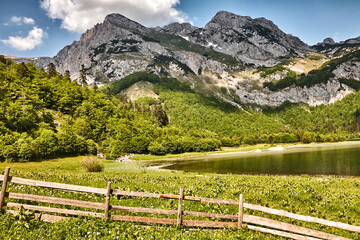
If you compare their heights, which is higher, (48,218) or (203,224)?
(48,218)

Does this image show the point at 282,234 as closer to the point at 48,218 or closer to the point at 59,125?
the point at 48,218

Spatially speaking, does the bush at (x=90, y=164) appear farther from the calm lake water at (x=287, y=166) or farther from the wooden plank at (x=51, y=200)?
the calm lake water at (x=287, y=166)

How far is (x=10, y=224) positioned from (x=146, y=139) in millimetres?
133013

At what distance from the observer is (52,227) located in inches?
391

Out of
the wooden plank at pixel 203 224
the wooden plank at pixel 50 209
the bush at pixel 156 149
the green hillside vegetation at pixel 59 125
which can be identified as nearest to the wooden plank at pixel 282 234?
the wooden plank at pixel 203 224

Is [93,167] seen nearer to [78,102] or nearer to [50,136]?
[50,136]

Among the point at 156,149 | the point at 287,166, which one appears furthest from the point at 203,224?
the point at 156,149

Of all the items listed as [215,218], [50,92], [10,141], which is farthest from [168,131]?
[215,218]

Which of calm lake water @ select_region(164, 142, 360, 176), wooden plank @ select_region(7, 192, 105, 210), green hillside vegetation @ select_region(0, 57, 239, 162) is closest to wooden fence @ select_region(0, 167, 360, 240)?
wooden plank @ select_region(7, 192, 105, 210)

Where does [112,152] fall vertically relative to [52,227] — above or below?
below

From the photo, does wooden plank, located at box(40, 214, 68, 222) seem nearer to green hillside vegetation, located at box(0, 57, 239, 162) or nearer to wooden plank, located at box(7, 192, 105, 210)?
wooden plank, located at box(7, 192, 105, 210)

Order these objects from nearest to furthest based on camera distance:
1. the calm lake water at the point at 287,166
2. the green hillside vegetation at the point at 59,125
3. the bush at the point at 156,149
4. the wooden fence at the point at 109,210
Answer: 1. the wooden fence at the point at 109,210
2. the calm lake water at the point at 287,166
3. the green hillside vegetation at the point at 59,125
4. the bush at the point at 156,149

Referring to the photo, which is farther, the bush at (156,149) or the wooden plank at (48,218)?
the bush at (156,149)

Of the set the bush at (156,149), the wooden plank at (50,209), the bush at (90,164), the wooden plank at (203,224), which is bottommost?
the bush at (156,149)
